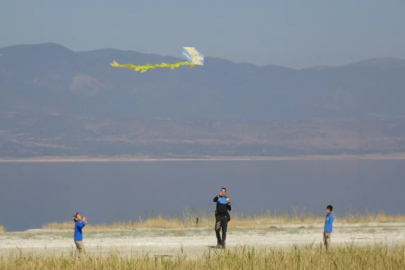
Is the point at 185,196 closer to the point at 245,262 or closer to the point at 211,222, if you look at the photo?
the point at 211,222

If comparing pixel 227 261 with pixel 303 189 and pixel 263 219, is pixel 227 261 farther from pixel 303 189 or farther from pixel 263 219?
pixel 303 189

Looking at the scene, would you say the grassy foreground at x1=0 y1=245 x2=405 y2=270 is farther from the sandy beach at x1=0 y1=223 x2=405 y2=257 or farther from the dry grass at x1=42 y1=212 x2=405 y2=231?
the dry grass at x1=42 y1=212 x2=405 y2=231

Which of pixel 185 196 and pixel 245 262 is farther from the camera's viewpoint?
pixel 185 196

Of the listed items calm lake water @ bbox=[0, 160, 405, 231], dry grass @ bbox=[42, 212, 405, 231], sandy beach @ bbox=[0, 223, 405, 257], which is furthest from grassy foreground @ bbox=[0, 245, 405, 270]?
calm lake water @ bbox=[0, 160, 405, 231]

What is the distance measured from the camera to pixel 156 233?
3272cm

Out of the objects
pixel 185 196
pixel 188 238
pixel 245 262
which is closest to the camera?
pixel 245 262

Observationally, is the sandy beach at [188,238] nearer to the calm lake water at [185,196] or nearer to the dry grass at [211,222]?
the dry grass at [211,222]

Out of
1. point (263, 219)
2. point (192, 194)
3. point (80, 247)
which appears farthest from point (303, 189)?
point (80, 247)

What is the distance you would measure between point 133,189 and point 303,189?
2973 cm

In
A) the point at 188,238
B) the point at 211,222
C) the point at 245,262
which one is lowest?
the point at 245,262

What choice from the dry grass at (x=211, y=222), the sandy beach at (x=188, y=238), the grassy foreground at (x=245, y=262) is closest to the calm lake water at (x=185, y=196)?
the dry grass at (x=211, y=222)

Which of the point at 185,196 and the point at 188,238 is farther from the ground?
the point at 185,196

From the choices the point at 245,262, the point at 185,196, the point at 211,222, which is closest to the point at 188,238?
the point at 211,222

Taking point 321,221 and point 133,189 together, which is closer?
point 321,221
